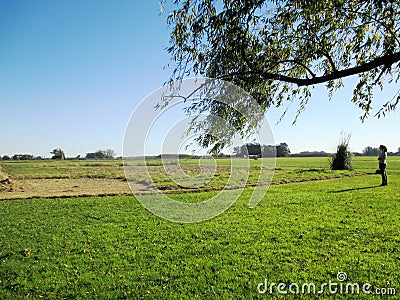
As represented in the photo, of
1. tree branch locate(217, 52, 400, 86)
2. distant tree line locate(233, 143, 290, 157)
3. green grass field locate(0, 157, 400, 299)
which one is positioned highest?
tree branch locate(217, 52, 400, 86)

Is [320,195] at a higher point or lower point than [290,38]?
lower

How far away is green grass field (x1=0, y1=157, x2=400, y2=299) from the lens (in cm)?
502

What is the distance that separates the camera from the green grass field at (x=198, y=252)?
16.5 feet

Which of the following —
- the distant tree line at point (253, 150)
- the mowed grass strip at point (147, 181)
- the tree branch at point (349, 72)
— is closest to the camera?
the tree branch at point (349, 72)

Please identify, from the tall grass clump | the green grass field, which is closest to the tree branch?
the green grass field

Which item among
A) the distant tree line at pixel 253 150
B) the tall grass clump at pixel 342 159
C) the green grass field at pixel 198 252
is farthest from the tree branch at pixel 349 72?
the tall grass clump at pixel 342 159

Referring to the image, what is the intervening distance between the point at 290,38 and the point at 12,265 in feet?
22.5

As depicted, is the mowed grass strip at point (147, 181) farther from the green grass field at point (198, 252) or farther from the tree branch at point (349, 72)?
the green grass field at point (198, 252)

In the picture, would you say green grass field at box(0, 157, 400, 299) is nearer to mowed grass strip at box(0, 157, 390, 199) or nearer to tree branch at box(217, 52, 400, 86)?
mowed grass strip at box(0, 157, 390, 199)

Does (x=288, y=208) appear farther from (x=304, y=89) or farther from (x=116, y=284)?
(x=116, y=284)

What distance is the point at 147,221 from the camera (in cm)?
981

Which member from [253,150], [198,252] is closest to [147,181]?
[198,252]

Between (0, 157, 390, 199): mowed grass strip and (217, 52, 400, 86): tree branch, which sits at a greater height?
(217, 52, 400, 86): tree branch

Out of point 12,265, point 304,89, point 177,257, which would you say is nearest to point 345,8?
point 304,89
